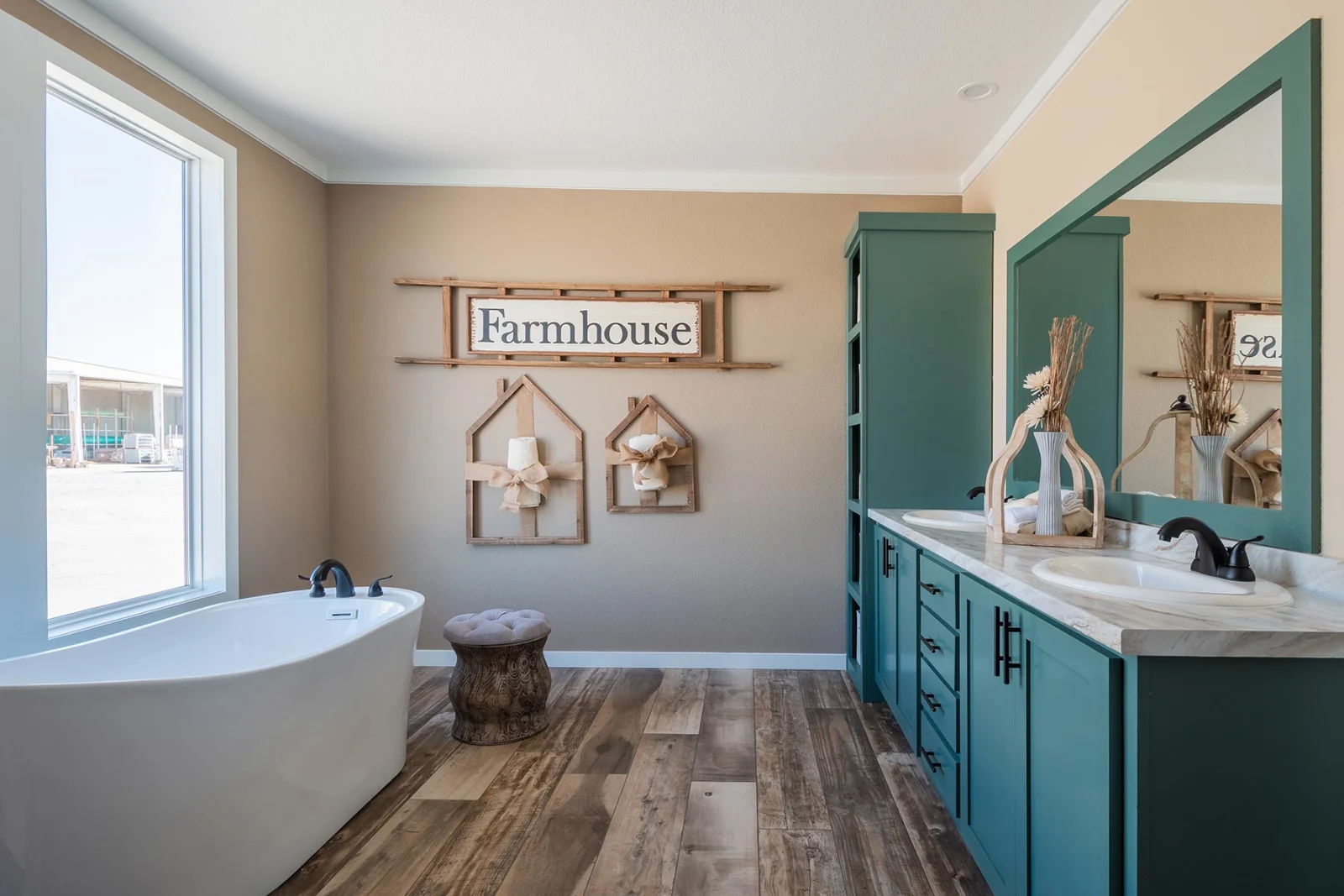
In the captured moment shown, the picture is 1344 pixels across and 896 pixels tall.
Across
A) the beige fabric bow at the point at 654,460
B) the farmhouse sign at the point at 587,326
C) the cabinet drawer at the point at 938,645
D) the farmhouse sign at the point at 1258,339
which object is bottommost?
the cabinet drawer at the point at 938,645

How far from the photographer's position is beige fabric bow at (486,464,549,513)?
11.0ft

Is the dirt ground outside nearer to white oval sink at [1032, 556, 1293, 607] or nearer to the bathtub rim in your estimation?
the bathtub rim

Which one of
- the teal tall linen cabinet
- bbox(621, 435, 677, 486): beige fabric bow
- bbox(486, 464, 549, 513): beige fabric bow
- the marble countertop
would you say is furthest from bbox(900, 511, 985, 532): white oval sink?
bbox(486, 464, 549, 513): beige fabric bow

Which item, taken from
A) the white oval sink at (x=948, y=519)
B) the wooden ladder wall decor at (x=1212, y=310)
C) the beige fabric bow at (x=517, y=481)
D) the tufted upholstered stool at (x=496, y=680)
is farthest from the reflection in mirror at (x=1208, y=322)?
the beige fabric bow at (x=517, y=481)

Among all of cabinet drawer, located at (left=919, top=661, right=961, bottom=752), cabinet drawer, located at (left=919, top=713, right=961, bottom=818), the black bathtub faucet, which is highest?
the black bathtub faucet

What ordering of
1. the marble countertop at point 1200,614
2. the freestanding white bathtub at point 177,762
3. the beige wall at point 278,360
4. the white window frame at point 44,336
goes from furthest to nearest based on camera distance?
the beige wall at point 278,360, the white window frame at point 44,336, the freestanding white bathtub at point 177,762, the marble countertop at point 1200,614

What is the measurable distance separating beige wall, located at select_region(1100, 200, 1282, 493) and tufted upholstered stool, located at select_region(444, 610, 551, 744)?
217 cm

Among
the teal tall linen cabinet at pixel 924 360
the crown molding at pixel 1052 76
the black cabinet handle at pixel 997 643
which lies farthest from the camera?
the teal tall linen cabinet at pixel 924 360

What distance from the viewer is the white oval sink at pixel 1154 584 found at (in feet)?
3.72

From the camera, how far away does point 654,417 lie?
11.2 ft

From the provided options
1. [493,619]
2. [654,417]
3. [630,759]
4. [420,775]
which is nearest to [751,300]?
[654,417]

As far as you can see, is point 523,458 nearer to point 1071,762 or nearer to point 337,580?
point 337,580

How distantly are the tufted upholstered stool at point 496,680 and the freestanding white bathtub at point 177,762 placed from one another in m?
0.42

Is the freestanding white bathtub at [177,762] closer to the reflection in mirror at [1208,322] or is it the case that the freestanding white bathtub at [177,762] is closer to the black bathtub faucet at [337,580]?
the black bathtub faucet at [337,580]
